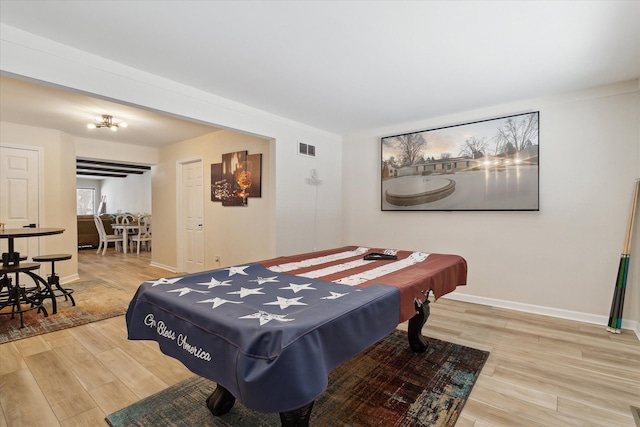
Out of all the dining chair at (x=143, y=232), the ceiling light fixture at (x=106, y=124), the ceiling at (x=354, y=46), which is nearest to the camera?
the ceiling at (x=354, y=46)

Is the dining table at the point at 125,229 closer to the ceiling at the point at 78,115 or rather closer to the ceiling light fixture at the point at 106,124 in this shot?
the ceiling at the point at 78,115

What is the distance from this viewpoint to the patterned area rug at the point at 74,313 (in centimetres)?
304

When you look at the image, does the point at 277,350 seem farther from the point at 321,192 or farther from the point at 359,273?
the point at 321,192

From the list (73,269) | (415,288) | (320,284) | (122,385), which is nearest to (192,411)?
(122,385)

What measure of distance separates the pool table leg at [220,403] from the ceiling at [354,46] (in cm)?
234

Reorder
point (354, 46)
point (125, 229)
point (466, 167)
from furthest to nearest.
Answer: point (125, 229) → point (466, 167) → point (354, 46)

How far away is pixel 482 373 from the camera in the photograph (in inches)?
87.4

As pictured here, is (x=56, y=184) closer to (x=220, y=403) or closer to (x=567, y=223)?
(x=220, y=403)

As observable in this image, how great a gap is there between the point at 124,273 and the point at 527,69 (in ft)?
22.0

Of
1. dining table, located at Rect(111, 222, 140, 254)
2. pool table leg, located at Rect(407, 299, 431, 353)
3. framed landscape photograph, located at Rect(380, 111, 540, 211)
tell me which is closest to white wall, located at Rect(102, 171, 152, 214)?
dining table, located at Rect(111, 222, 140, 254)

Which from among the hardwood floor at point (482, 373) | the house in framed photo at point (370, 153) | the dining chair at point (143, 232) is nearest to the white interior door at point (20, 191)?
the house in framed photo at point (370, 153)

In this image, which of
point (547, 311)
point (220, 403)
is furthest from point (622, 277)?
point (220, 403)

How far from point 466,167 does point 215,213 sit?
151 inches

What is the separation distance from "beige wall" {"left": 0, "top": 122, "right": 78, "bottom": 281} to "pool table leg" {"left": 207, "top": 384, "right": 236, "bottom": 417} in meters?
4.63
